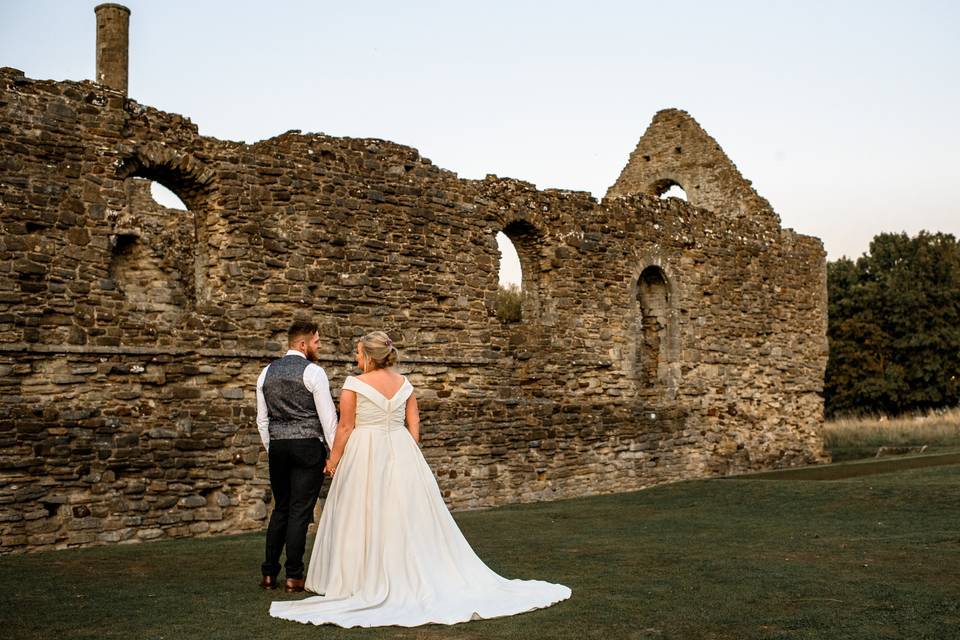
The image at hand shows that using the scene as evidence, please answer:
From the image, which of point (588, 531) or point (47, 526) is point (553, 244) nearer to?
point (588, 531)

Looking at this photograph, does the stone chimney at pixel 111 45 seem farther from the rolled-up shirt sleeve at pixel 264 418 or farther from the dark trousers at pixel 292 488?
the dark trousers at pixel 292 488

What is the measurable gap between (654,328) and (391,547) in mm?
12785

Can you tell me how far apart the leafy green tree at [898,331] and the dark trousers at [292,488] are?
4303 centimetres

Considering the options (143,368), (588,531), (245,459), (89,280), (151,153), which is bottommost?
(588,531)

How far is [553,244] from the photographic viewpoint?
16250 millimetres

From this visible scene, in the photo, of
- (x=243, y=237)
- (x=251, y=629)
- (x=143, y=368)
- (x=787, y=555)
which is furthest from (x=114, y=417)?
(x=787, y=555)

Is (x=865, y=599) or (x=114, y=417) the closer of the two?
(x=865, y=599)

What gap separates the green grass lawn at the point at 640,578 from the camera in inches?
228

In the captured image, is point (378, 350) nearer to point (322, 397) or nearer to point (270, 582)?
point (322, 397)

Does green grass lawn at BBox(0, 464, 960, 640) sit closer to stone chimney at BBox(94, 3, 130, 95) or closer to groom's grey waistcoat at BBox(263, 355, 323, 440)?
groom's grey waistcoat at BBox(263, 355, 323, 440)

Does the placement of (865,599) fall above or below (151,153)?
below

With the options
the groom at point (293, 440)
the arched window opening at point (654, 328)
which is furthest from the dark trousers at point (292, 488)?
the arched window opening at point (654, 328)

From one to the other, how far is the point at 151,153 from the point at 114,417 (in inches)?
114

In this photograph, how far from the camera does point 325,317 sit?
13.0 meters
